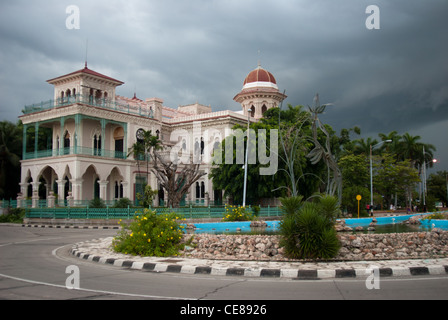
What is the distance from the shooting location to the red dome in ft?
160

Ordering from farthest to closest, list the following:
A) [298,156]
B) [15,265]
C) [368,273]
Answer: [298,156], [15,265], [368,273]

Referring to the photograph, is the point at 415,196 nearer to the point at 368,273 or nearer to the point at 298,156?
the point at 298,156

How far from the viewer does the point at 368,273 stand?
7.95 metres

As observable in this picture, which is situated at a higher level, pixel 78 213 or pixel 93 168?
pixel 93 168

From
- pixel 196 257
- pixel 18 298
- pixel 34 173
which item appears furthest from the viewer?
pixel 34 173

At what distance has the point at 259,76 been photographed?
4884 centimetres

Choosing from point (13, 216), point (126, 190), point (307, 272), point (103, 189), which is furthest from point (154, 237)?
point (126, 190)

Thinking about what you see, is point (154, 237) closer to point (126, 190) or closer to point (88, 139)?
point (126, 190)

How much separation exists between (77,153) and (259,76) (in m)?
24.2

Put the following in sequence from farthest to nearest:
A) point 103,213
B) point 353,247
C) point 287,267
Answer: point 103,213, point 353,247, point 287,267

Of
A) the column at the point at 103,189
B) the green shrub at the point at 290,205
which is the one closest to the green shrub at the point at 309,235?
the green shrub at the point at 290,205

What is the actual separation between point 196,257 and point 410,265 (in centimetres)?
493

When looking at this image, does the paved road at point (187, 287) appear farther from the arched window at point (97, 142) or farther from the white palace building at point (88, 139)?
the arched window at point (97, 142)

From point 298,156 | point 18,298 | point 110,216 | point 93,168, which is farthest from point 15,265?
point 93,168
